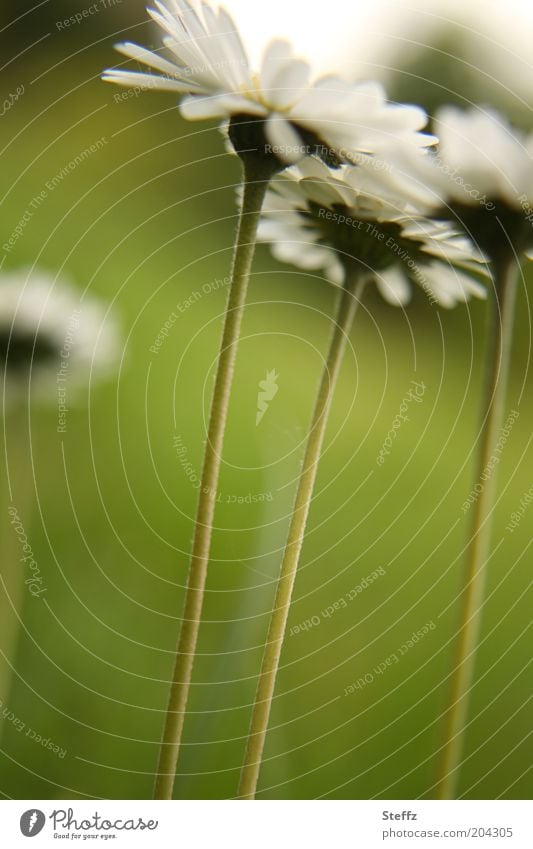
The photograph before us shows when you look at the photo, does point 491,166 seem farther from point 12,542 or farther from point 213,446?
point 12,542

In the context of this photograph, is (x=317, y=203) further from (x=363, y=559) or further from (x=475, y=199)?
(x=363, y=559)
